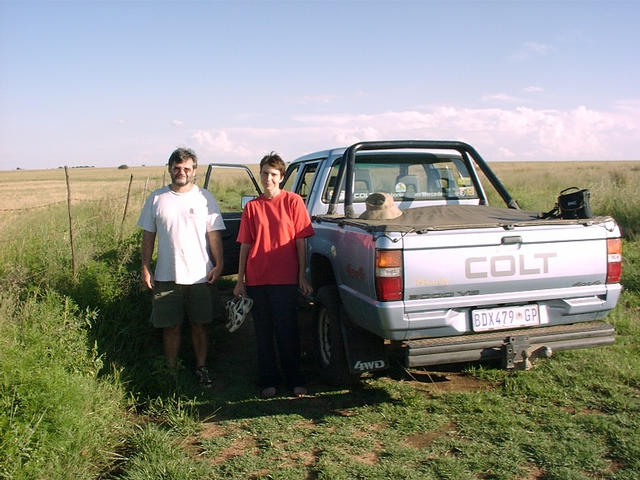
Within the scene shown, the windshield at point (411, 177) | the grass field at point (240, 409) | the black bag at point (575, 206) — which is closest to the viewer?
the grass field at point (240, 409)

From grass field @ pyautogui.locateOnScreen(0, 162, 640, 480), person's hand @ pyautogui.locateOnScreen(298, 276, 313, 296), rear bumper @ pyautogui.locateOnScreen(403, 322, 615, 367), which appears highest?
person's hand @ pyautogui.locateOnScreen(298, 276, 313, 296)

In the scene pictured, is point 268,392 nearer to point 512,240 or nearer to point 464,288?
point 464,288

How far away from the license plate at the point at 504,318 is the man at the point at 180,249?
2.08 meters

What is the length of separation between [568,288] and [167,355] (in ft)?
10.2

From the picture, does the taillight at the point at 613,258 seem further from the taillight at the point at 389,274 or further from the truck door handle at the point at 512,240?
the taillight at the point at 389,274

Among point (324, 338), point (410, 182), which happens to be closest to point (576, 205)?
point (410, 182)

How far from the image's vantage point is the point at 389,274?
134 inches

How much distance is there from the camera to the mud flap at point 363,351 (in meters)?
3.95

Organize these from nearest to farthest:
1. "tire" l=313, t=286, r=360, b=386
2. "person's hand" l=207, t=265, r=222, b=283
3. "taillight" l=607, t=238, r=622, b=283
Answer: "taillight" l=607, t=238, r=622, b=283, "tire" l=313, t=286, r=360, b=386, "person's hand" l=207, t=265, r=222, b=283

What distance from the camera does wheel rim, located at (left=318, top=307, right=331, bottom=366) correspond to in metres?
4.63

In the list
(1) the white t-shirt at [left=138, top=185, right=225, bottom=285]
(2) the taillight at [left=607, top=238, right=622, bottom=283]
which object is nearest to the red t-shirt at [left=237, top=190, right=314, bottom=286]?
(1) the white t-shirt at [left=138, top=185, right=225, bottom=285]

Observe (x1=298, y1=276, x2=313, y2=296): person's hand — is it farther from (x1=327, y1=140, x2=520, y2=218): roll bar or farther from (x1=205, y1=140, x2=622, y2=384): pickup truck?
(x1=327, y1=140, x2=520, y2=218): roll bar

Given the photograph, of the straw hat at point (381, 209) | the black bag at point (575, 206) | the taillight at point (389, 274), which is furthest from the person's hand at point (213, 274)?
the black bag at point (575, 206)

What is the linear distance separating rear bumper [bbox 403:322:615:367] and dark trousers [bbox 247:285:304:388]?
1160mm
